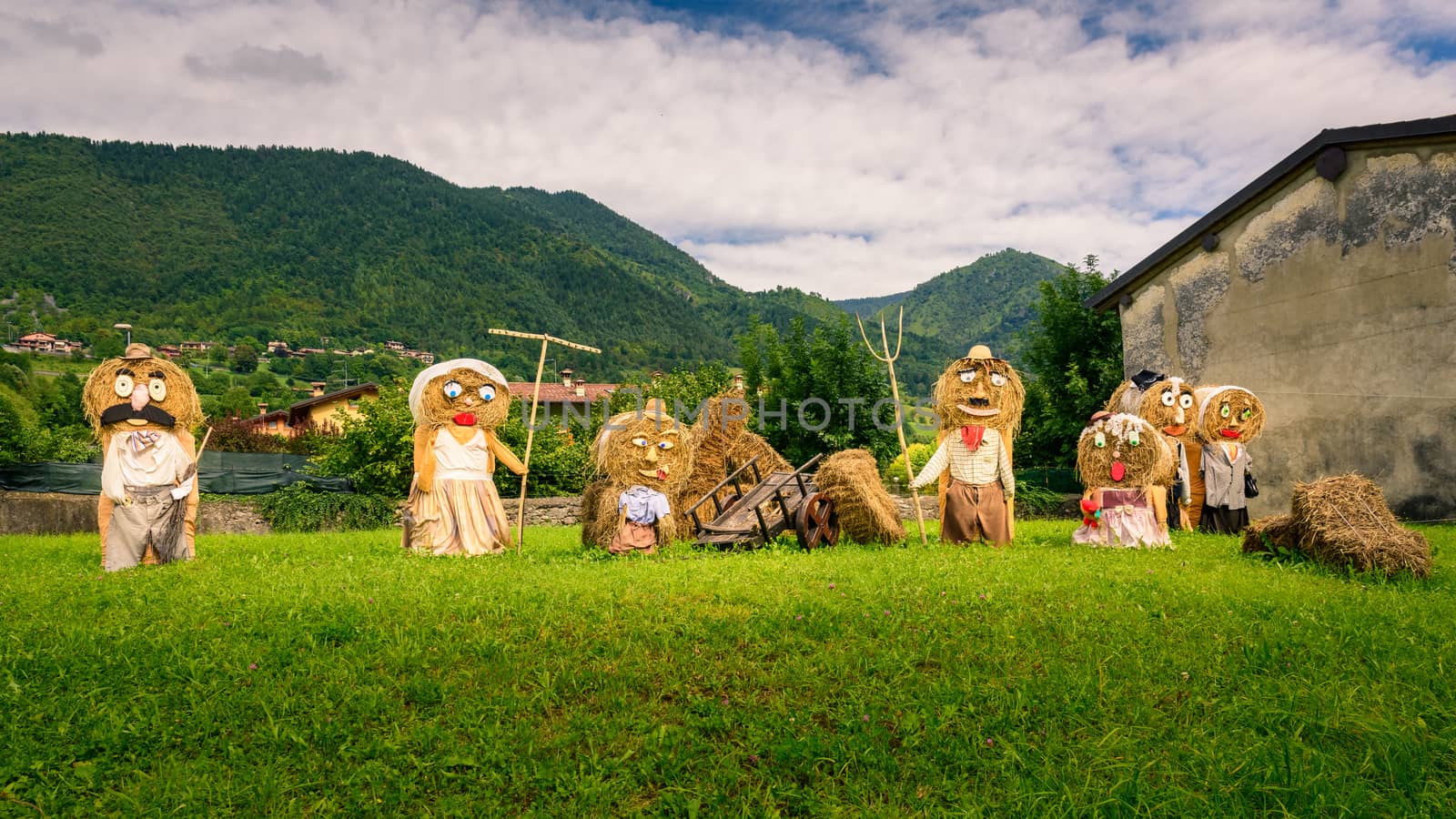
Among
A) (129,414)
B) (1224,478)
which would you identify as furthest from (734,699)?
(1224,478)

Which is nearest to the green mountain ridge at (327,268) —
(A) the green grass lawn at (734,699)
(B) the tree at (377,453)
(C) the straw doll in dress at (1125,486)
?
(B) the tree at (377,453)

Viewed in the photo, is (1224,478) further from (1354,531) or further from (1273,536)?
(1354,531)

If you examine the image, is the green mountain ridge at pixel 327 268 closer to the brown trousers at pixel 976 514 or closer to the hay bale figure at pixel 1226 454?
the hay bale figure at pixel 1226 454

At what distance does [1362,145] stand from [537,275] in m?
103

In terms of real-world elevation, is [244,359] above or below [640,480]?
above

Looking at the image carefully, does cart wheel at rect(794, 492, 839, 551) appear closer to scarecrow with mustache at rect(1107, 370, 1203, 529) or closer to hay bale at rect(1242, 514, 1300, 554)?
hay bale at rect(1242, 514, 1300, 554)

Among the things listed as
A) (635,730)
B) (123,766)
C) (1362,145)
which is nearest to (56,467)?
(123,766)

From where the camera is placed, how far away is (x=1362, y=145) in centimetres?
1344

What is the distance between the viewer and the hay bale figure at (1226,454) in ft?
40.7

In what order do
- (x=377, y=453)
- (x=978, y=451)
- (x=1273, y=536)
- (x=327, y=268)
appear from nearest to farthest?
(x=1273, y=536) → (x=978, y=451) → (x=377, y=453) → (x=327, y=268)

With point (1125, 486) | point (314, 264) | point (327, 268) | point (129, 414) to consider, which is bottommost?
point (1125, 486)

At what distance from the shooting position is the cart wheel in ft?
34.3

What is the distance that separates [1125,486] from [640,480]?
6.35m

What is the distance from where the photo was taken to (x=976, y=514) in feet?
35.0
